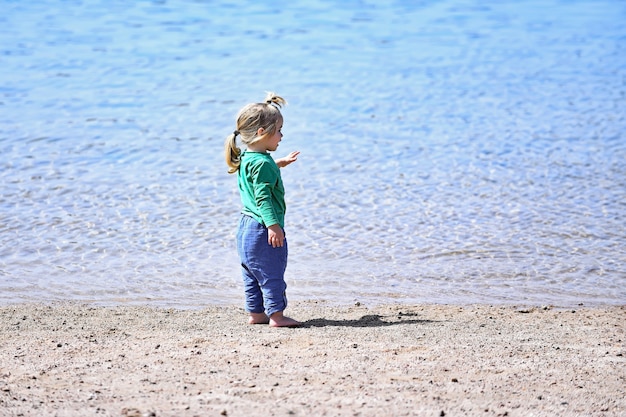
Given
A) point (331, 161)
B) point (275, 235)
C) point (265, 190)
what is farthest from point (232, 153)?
point (331, 161)

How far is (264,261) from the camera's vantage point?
17.1 ft

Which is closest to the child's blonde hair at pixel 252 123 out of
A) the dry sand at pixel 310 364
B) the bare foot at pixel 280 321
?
the bare foot at pixel 280 321

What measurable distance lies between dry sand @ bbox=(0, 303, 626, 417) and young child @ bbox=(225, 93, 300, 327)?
0.85ft

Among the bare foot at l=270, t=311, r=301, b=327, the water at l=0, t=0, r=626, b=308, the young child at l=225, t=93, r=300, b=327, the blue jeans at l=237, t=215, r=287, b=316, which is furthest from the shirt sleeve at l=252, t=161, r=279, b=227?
the water at l=0, t=0, r=626, b=308

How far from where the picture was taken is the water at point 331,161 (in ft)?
22.0

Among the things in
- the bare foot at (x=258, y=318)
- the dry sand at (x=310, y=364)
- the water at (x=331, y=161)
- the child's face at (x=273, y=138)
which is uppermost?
the child's face at (x=273, y=138)

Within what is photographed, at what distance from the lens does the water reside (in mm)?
6719

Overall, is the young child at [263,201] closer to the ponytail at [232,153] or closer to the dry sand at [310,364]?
the ponytail at [232,153]

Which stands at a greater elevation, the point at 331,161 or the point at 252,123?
the point at 252,123

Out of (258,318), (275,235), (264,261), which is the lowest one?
(258,318)

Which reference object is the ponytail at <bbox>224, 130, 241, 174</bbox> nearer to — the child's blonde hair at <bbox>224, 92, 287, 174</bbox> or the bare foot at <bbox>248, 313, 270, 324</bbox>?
the child's blonde hair at <bbox>224, 92, 287, 174</bbox>

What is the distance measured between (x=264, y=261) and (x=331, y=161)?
479cm

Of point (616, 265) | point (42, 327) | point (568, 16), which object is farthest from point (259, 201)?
point (568, 16)

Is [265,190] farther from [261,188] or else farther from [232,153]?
[232,153]
